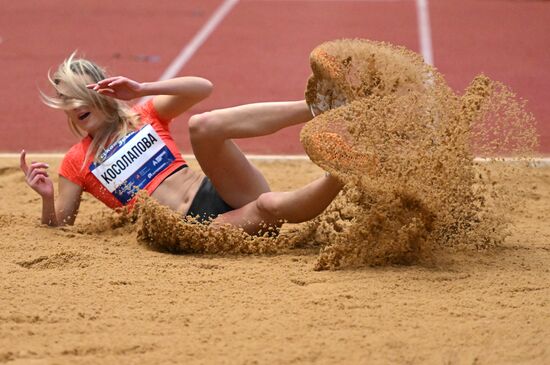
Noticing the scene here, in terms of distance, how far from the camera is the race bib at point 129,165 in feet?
13.9

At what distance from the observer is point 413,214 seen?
369 centimetres

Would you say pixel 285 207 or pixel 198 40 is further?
pixel 198 40

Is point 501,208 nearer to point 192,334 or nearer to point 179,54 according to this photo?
point 192,334

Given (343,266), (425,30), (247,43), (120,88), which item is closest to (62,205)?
(120,88)

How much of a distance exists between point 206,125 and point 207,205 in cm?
39

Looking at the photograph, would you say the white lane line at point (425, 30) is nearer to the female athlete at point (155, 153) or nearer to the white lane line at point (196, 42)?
the white lane line at point (196, 42)

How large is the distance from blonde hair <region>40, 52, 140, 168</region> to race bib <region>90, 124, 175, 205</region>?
1.7 inches

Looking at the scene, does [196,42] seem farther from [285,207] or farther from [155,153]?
[285,207]

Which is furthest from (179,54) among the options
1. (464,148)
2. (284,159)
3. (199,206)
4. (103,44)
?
(464,148)

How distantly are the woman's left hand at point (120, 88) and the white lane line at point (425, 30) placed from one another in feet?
15.3

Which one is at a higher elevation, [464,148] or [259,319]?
[464,148]

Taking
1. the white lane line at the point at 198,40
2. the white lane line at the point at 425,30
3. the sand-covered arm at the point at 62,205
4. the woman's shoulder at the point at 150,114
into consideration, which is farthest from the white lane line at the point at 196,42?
the sand-covered arm at the point at 62,205

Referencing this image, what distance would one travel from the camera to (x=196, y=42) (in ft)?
30.8

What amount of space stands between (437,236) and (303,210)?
527mm
